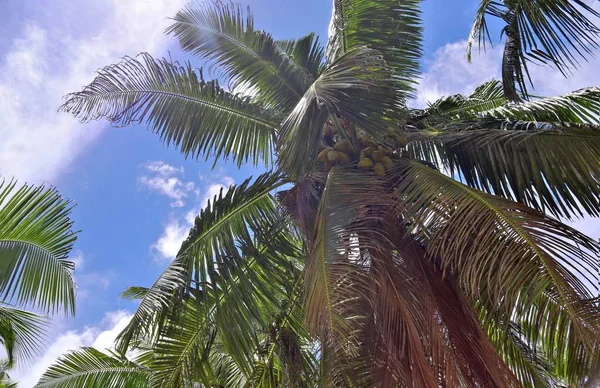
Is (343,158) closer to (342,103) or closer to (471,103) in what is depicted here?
(342,103)

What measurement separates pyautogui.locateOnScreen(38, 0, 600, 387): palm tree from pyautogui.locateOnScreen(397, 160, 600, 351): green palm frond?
1 cm

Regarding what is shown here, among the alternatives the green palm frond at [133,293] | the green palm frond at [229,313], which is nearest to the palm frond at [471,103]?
the green palm frond at [229,313]

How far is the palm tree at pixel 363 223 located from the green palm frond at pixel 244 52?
0.05 ft

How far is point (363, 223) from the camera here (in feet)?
14.3

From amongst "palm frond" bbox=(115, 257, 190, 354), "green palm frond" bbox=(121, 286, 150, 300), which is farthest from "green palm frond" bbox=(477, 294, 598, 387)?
"green palm frond" bbox=(121, 286, 150, 300)

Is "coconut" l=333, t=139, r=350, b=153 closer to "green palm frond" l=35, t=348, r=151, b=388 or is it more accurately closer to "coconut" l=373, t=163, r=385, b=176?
"coconut" l=373, t=163, r=385, b=176

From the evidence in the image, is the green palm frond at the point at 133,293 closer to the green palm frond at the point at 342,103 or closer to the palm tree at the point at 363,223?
the palm tree at the point at 363,223

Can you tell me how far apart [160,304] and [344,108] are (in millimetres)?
2090

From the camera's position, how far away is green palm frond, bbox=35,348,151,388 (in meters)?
7.28

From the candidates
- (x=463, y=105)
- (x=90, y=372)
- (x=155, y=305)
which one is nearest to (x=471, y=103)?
(x=463, y=105)

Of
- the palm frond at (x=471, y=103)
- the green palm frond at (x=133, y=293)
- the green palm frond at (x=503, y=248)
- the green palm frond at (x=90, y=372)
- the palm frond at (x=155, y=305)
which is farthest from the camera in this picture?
the green palm frond at (x=133, y=293)

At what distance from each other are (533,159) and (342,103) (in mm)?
1649

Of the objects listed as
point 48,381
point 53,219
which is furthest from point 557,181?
point 48,381

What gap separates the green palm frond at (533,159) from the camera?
442cm
